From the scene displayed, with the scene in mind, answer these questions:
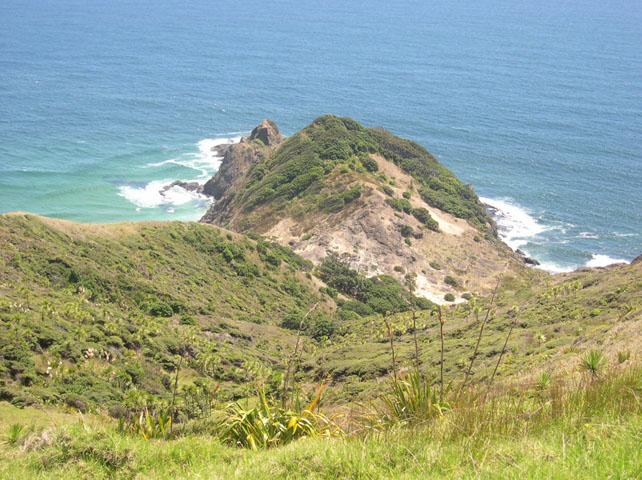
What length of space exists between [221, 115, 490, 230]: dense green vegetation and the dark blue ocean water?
480 inches

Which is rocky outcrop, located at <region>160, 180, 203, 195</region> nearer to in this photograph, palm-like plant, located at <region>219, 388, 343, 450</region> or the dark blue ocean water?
the dark blue ocean water

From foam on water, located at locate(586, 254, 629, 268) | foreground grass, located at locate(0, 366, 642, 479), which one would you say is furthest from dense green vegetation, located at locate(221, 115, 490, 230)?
foreground grass, located at locate(0, 366, 642, 479)

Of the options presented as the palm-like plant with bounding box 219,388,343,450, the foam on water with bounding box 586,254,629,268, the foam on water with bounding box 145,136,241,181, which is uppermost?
the foam on water with bounding box 145,136,241,181

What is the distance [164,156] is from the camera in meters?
104

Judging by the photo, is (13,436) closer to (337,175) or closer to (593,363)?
(593,363)

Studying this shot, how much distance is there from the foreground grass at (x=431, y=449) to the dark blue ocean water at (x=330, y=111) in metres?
68.4

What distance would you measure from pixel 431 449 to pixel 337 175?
2524 inches

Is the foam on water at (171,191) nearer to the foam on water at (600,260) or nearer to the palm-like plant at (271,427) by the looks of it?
the foam on water at (600,260)

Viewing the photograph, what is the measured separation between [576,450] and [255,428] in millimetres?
5442

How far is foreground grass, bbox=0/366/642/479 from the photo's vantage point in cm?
677

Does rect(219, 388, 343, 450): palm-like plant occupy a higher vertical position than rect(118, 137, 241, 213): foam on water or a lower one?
lower

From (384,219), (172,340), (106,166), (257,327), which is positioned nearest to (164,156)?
(106,166)

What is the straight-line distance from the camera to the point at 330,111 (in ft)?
430

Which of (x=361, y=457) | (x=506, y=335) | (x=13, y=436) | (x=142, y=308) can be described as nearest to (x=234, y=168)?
(x=142, y=308)
